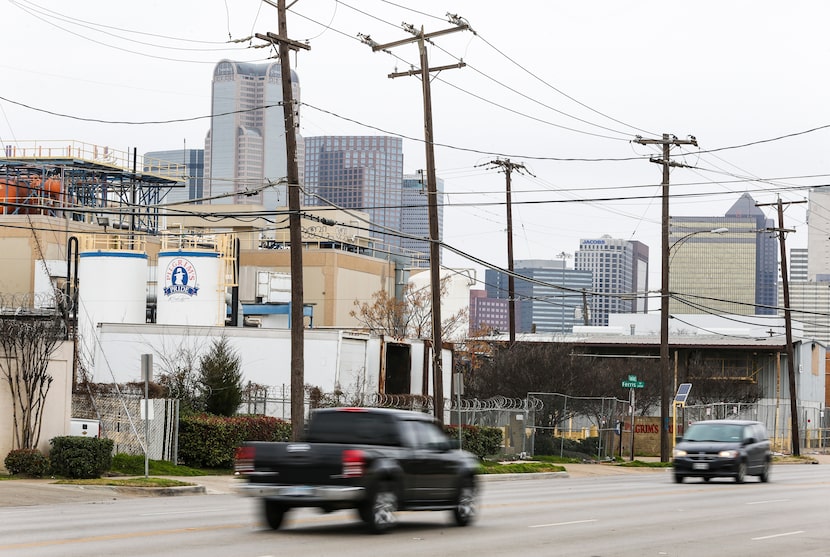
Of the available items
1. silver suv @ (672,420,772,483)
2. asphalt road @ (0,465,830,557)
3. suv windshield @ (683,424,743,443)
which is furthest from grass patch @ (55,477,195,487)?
suv windshield @ (683,424,743,443)

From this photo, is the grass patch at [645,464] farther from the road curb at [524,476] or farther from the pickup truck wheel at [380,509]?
the pickup truck wheel at [380,509]

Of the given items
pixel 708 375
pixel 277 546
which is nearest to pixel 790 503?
pixel 277 546

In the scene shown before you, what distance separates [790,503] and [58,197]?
5791 centimetres

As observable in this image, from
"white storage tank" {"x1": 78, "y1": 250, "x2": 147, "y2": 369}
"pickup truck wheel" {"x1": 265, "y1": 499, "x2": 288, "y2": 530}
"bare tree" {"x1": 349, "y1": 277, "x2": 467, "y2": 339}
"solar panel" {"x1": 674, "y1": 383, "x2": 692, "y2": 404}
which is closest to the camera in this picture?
"pickup truck wheel" {"x1": 265, "y1": 499, "x2": 288, "y2": 530}

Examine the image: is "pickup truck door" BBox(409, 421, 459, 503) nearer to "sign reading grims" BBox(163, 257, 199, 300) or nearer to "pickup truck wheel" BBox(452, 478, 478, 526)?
"pickup truck wheel" BBox(452, 478, 478, 526)

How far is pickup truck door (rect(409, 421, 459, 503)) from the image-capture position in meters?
17.3

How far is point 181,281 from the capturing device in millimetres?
59031

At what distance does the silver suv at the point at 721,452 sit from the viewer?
32594 mm

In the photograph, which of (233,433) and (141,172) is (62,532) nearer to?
(233,433)

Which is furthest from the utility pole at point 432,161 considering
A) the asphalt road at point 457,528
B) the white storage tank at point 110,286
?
the white storage tank at point 110,286

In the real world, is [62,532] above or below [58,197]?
below

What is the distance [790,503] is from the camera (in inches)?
992

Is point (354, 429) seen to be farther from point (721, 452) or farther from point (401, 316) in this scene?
point (401, 316)

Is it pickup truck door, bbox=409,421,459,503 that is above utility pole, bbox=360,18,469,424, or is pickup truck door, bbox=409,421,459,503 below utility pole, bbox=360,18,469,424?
below
